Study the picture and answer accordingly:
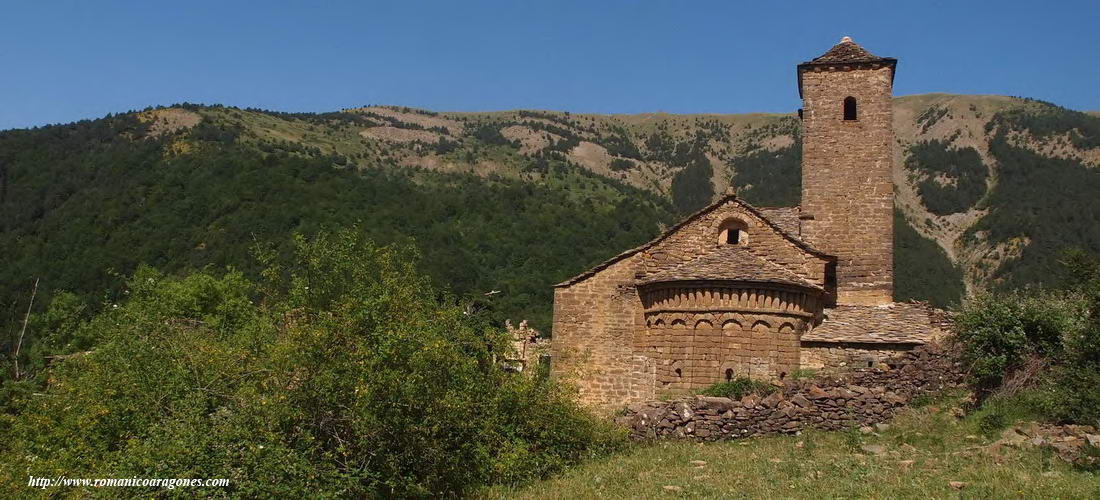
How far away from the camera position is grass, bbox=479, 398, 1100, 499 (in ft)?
32.3

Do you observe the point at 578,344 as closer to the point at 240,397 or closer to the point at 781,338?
the point at 781,338

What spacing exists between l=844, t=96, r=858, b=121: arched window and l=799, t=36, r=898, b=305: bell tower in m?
0.03

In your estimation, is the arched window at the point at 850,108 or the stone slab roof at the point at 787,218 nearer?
the stone slab roof at the point at 787,218

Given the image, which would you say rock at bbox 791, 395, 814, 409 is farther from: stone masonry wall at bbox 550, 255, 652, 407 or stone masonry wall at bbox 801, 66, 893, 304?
stone masonry wall at bbox 801, 66, 893, 304

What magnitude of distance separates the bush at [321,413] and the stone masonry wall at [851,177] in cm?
922

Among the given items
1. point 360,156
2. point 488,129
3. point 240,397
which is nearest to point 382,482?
point 240,397

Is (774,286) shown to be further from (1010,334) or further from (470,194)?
(470,194)

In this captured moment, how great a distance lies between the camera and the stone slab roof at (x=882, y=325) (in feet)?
55.7

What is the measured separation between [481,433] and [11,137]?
74.3 meters

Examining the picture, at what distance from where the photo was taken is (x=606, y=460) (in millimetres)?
13516

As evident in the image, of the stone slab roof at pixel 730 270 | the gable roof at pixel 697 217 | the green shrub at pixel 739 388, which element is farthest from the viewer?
the gable roof at pixel 697 217

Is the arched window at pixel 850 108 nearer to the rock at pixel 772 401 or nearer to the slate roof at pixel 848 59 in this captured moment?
the slate roof at pixel 848 59

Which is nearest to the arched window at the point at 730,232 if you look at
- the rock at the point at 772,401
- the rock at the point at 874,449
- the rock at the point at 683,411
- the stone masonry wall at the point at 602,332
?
the stone masonry wall at the point at 602,332

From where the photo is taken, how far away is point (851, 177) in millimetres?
21281
